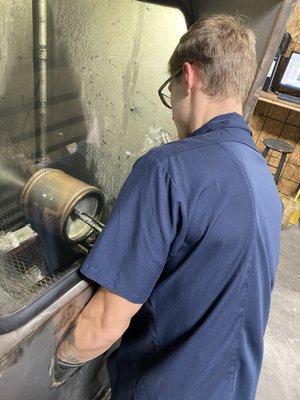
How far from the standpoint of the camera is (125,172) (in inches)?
52.2

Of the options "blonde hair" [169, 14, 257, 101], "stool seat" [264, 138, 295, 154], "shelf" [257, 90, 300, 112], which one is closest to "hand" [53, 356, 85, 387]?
"blonde hair" [169, 14, 257, 101]

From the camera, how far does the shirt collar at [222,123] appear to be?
62cm

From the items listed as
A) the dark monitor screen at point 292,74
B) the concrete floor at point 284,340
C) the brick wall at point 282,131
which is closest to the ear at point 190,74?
the concrete floor at point 284,340

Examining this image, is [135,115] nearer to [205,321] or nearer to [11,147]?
[11,147]

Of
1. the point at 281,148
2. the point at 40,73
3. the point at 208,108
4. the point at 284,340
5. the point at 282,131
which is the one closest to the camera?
the point at 208,108

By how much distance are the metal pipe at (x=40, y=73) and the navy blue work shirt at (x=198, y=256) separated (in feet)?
2.16

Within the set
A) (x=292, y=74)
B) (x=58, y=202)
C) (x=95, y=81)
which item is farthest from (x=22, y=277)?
(x=292, y=74)

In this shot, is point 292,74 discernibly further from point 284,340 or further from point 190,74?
point 190,74

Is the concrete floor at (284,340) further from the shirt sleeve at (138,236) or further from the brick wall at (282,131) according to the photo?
the shirt sleeve at (138,236)

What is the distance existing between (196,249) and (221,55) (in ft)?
1.29

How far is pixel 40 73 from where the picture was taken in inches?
40.9

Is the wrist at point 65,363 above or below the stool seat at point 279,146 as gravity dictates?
below

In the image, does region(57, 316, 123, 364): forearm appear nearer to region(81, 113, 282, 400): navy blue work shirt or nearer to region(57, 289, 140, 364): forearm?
region(57, 289, 140, 364): forearm

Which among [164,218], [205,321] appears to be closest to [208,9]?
[164,218]
